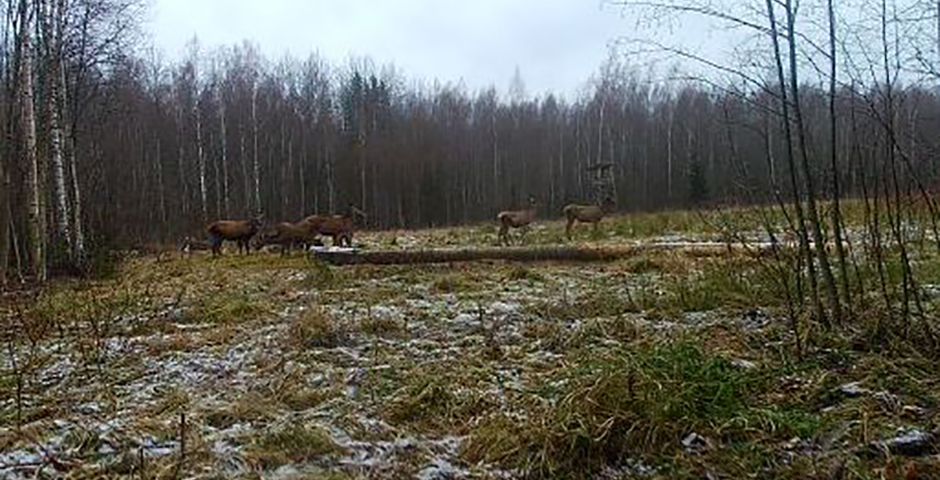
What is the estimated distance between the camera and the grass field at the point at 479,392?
11.8 ft

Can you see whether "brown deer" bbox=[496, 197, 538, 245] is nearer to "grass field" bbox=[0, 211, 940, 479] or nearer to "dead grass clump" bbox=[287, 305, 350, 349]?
"grass field" bbox=[0, 211, 940, 479]

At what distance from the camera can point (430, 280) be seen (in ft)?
35.7

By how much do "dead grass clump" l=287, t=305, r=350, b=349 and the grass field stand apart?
20mm

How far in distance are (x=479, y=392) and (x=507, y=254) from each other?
8452mm

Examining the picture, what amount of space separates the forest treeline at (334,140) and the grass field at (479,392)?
1364 millimetres

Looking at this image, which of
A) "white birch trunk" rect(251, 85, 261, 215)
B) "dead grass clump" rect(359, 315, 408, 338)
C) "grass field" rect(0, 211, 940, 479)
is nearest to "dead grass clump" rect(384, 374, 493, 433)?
"grass field" rect(0, 211, 940, 479)

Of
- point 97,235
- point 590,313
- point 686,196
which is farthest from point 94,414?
point 686,196

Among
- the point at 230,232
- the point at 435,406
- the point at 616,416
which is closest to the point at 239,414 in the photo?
the point at 435,406

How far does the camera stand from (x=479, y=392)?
4.68 metres

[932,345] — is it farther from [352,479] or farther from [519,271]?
[519,271]

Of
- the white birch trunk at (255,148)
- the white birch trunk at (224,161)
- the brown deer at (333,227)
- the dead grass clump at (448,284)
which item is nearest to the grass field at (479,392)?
the dead grass clump at (448,284)

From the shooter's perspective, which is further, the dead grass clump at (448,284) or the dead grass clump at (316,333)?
the dead grass clump at (448,284)

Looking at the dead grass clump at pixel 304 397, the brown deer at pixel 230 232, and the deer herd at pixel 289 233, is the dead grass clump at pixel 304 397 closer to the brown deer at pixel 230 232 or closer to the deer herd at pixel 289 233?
the deer herd at pixel 289 233

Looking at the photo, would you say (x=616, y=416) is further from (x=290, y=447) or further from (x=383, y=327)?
(x=383, y=327)
